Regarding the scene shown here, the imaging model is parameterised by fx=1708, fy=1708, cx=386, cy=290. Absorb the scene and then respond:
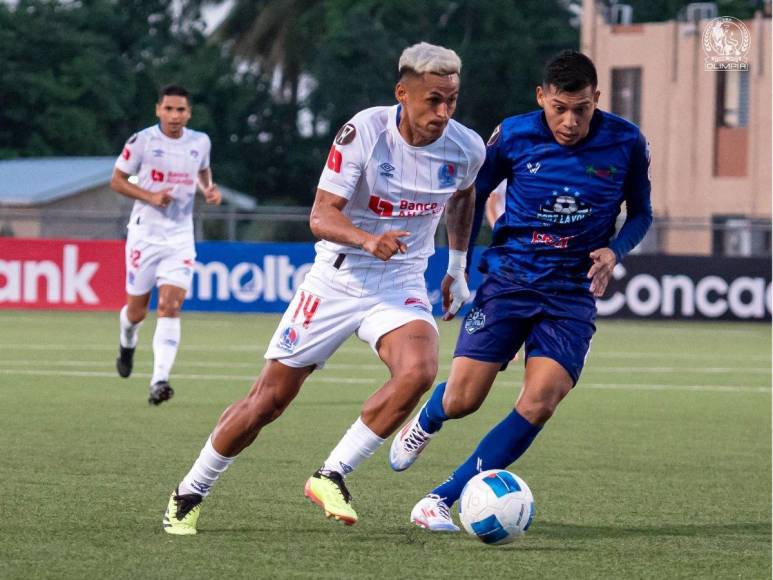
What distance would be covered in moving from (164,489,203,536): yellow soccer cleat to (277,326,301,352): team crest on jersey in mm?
739

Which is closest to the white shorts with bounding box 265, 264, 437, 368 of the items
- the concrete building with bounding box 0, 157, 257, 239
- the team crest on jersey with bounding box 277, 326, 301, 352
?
the team crest on jersey with bounding box 277, 326, 301, 352

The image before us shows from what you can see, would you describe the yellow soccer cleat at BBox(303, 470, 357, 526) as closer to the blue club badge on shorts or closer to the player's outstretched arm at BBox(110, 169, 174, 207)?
the blue club badge on shorts

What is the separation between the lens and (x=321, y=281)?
748 cm

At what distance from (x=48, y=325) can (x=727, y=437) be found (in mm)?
13905

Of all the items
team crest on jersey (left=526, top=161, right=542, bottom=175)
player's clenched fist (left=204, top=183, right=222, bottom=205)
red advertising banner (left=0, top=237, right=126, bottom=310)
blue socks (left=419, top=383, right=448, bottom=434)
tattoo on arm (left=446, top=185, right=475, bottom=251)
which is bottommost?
blue socks (left=419, top=383, right=448, bottom=434)

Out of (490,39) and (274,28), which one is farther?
(274,28)

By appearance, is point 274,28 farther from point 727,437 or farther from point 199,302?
point 727,437

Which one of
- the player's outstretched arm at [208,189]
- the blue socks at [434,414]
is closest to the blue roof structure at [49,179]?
the player's outstretched arm at [208,189]

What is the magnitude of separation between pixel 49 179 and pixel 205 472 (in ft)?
124

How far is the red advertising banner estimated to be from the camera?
1046 inches

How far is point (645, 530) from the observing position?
7.62 meters

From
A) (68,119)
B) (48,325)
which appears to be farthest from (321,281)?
(68,119)

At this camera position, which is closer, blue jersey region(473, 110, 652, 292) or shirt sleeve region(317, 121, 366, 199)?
shirt sleeve region(317, 121, 366, 199)

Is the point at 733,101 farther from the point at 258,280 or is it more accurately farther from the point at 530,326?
the point at 530,326
